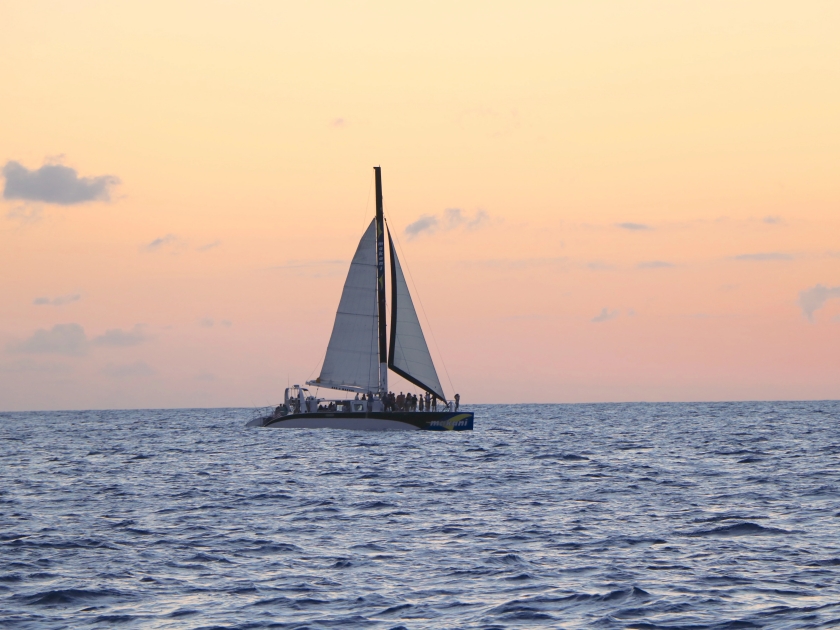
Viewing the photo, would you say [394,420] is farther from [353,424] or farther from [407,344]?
[407,344]

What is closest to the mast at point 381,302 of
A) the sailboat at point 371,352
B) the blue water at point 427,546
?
the sailboat at point 371,352

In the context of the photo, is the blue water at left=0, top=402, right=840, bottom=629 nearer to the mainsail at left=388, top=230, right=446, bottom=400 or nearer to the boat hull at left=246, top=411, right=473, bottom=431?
the boat hull at left=246, top=411, right=473, bottom=431

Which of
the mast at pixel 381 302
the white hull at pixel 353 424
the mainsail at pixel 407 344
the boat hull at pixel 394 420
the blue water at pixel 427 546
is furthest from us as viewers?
the mast at pixel 381 302

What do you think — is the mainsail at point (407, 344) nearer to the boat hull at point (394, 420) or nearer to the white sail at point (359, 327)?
the white sail at point (359, 327)

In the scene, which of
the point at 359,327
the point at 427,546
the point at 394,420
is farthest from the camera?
the point at 359,327

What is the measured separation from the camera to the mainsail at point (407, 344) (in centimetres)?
6569

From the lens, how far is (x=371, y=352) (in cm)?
6738

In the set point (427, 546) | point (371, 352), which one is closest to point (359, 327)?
point (371, 352)

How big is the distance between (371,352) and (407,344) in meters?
2.89

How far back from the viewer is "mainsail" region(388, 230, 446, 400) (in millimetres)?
65688

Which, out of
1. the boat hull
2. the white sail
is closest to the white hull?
the boat hull

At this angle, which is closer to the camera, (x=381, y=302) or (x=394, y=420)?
(x=394, y=420)

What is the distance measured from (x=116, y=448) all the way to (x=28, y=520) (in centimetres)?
3885

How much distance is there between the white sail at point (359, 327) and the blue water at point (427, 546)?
77.3 ft
